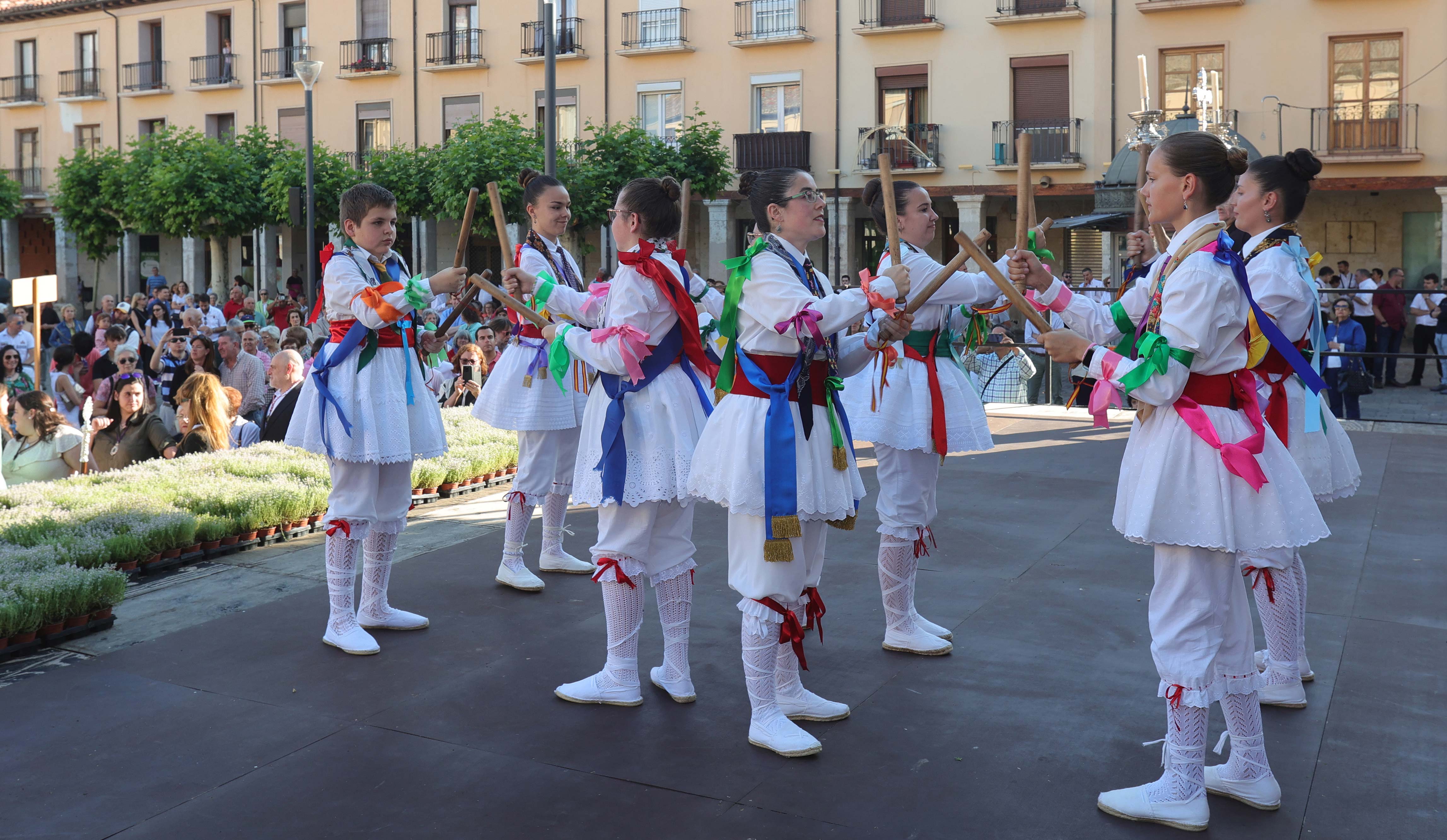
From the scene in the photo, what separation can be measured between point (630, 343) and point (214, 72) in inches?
1327

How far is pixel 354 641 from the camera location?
196 inches

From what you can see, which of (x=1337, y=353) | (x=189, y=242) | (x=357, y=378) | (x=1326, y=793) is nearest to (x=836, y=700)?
(x=1326, y=793)

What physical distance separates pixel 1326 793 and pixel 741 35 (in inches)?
1014

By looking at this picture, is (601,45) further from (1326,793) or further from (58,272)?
(1326,793)

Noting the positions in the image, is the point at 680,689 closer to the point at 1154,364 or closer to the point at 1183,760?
the point at 1183,760

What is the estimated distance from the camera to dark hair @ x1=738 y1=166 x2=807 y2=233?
401 centimetres

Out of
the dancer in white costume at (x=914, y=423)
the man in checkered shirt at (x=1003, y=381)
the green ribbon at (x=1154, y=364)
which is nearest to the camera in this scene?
the green ribbon at (x=1154, y=364)

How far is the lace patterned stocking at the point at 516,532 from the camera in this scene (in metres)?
5.99

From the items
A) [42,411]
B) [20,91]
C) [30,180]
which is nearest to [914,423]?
[42,411]

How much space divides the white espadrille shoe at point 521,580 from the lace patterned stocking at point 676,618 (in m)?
1.54

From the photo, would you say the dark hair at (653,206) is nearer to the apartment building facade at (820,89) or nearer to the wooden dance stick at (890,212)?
the wooden dance stick at (890,212)

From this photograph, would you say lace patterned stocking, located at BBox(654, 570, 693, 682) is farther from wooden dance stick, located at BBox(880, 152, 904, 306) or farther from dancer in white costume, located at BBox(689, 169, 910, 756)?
wooden dance stick, located at BBox(880, 152, 904, 306)

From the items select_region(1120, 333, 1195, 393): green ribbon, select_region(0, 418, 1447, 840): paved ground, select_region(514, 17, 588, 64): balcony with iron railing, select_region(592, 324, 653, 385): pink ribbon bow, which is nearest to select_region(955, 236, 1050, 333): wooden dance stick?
select_region(1120, 333, 1195, 393): green ribbon

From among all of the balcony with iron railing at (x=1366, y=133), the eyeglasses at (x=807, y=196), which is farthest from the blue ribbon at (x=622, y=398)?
the balcony with iron railing at (x=1366, y=133)
